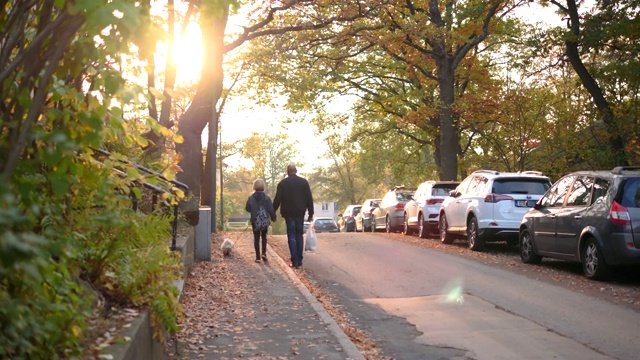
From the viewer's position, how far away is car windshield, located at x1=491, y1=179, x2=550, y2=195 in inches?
729

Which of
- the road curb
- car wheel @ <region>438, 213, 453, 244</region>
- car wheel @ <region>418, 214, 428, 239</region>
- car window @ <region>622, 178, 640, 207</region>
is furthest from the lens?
car wheel @ <region>418, 214, 428, 239</region>

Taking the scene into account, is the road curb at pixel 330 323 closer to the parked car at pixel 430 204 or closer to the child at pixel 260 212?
the child at pixel 260 212

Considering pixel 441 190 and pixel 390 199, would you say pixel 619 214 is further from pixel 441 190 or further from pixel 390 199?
pixel 390 199

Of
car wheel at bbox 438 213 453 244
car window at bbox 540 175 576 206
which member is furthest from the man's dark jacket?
car wheel at bbox 438 213 453 244

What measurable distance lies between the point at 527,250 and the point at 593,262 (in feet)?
9.74

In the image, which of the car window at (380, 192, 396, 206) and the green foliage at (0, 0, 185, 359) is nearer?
the green foliage at (0, 0, 185, 359)

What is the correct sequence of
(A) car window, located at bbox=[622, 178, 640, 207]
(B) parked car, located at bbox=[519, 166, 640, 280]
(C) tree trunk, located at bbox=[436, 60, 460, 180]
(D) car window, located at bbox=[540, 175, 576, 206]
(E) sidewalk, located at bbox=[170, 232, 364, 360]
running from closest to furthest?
(E) sidewalk, located at bbox=[170, 232, 364, 360] → (B) parked car, located at bbox=[519, 166, 640, 280] → (A) car window, located at bbox=[622, 178, 640, 207] → (D) car window, located at bbox=[540, 175, 576, 206] → (C) tree trunk, located at bbox=[436, 60, 460, 180]

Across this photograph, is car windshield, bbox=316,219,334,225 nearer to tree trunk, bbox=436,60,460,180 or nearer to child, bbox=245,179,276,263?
tree trunk, bbox=436,60,460,180

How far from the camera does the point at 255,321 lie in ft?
31.3

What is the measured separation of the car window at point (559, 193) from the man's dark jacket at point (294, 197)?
449 centimetres

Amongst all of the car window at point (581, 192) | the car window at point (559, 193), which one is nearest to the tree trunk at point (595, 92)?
the car window at point (559, 193)

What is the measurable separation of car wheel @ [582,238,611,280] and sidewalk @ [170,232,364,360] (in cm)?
469

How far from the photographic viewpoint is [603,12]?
77.9 ft

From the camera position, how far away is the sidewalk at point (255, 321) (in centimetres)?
774
